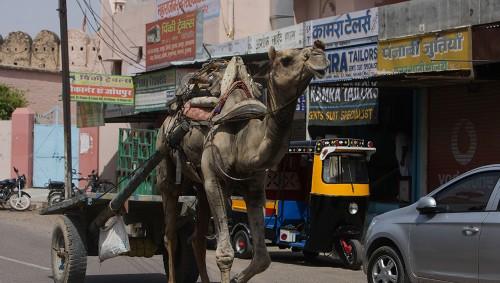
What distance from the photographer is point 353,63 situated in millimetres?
17828

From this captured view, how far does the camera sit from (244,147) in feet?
25.4

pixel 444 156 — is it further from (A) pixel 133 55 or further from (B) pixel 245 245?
(A) pixel 133 55

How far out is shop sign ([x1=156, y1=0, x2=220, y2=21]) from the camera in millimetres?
27266

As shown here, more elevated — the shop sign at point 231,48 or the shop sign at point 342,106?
the shop sign at point 231,48

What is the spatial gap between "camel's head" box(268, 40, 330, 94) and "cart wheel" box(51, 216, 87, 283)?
3.78 m

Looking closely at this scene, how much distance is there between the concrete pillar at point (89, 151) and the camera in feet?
121

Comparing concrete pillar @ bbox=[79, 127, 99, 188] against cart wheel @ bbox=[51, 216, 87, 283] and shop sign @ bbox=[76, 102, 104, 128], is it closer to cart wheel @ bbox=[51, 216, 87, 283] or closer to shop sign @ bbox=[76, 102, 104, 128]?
shop sign @ bbox=[76, 102, 104, 128]

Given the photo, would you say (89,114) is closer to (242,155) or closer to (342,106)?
(342,106)

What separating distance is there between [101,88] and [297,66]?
2102cm

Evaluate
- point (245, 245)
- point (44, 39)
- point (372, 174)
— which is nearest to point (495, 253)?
point (245, 245)

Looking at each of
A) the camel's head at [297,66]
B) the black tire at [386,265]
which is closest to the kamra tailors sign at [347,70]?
the black tire at [386,265]

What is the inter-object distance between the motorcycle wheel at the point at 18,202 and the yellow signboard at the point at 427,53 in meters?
16.0

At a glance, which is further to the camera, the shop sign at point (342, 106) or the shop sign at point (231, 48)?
the shop sign at point (231, 48)

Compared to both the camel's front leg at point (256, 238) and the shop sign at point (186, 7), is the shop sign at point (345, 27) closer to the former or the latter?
the shop sign at point (186, 7)
